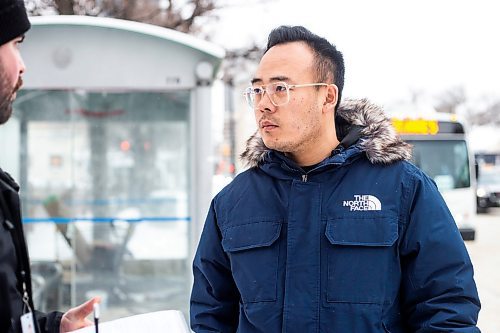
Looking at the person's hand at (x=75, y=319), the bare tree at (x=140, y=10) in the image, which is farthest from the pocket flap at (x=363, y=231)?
the bare tree at (x=140, y=10)

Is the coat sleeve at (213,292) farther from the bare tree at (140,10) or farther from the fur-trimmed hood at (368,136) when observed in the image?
the bare tree at (140,10)

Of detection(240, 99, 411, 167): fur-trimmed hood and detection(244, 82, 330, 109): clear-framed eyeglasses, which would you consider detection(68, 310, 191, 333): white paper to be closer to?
detection(240, 99, 411, 167): fur-trimmed hood

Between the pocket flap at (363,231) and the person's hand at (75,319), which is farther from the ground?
the pocket flap at (363,231)

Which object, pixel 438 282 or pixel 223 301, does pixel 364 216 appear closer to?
pixel 438 282

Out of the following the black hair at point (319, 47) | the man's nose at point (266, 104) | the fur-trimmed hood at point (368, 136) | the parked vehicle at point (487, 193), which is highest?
the black hair at point (319, 47)

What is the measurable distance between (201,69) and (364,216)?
11.7ft

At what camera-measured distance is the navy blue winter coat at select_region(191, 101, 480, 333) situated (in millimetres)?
1986

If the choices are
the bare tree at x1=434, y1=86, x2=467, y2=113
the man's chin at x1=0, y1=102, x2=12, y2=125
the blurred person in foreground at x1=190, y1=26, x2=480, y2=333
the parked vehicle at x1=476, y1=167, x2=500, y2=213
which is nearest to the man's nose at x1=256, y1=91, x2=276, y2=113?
the blurred person in foreground at x1=190, y1=26, x2=480, y2=333

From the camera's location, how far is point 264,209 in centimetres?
222

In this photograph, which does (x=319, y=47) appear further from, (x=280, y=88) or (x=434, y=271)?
(x=434, y=271)

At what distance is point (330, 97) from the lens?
231 cm

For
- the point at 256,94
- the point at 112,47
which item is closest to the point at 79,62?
the point at 112,47

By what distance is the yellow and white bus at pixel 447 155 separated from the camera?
12445mm

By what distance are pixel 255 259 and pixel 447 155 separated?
11044 millimetres
